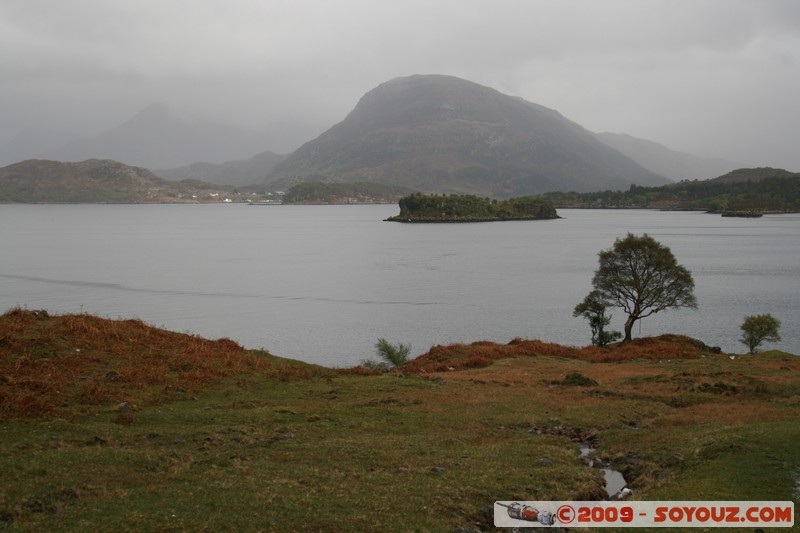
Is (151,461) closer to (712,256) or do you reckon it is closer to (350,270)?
(350,270)

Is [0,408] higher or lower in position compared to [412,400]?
higher

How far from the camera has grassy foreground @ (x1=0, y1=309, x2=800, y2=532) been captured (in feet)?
48.7

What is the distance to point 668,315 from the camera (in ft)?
288

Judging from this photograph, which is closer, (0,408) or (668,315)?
(0,408)

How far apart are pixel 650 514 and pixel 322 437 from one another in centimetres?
1073

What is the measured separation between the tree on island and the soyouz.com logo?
4573 cm

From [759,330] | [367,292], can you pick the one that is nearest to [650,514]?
[759,330]

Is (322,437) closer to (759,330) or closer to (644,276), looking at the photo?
(644,276)

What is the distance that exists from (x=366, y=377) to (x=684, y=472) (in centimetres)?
1865

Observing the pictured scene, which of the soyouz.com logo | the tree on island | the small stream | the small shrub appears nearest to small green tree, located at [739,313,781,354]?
the tree on island

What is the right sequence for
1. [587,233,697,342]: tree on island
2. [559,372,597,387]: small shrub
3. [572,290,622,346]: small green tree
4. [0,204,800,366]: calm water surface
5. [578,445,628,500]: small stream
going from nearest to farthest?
[578,445,628,500]: small stream < [559,372,597,387]: small shrub < [587,233,697,342]: tree on island < [572,290,622,346]: small green tree < [0,204,800,366]: calm water surface

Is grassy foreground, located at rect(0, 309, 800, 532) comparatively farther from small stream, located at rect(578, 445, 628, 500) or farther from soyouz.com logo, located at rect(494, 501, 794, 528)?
soyouz.com logo, located at rect(494, 501, 794, 528)

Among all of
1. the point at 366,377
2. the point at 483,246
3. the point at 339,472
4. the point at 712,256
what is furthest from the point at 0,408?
the point at 483,246

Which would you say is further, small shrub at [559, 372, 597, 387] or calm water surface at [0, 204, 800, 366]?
calm water surface at [0, 204, 800, 366]
